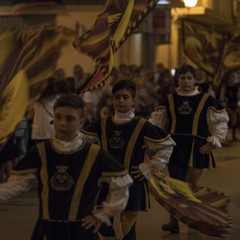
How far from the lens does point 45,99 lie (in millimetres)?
9852

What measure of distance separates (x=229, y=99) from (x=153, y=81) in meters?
1.84

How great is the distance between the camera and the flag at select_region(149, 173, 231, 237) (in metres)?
5.78

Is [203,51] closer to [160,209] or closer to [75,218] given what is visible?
[160,209]

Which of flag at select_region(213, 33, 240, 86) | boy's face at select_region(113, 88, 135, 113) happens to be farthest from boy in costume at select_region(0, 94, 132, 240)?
flag at select_region(213, 33, 240, 86)

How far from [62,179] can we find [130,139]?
1.47m

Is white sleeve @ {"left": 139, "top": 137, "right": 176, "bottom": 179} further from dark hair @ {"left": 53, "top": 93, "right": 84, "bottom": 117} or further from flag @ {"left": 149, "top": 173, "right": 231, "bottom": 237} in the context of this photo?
dark hair @ {"left": 53, "top": 93, "right": 84, "bottom": 117}

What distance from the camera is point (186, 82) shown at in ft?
24.1

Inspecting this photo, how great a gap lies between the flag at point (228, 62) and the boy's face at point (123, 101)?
29.4 ft

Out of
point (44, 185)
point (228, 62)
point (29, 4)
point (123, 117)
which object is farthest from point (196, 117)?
point (29, 4)

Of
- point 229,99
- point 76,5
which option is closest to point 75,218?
point 229,99

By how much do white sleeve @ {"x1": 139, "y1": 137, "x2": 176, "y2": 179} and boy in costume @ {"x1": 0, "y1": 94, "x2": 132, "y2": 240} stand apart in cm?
140

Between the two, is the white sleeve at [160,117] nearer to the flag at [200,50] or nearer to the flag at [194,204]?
the flag at [194,204]

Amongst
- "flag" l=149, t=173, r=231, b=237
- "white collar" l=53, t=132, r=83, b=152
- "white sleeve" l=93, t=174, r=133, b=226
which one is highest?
"white collar" l=53, t=132, r=83, b=152

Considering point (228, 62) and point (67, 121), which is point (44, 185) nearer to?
point (67, 121)
